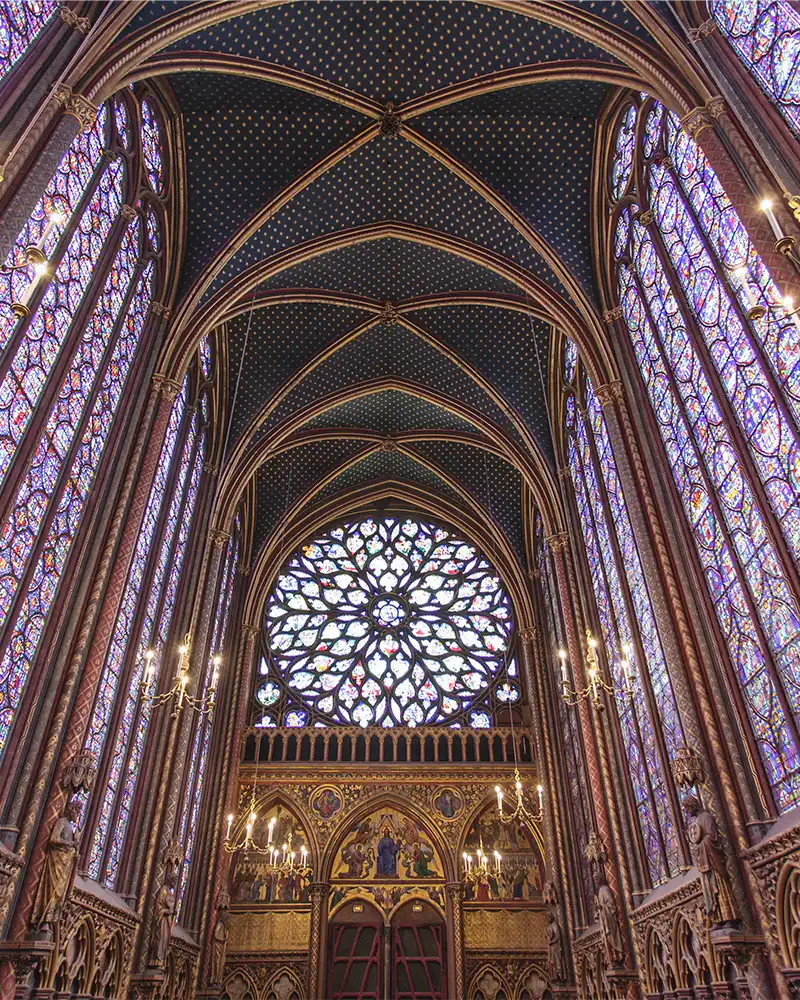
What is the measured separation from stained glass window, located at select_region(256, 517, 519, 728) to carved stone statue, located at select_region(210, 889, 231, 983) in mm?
5139

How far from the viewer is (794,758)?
29.2 ft

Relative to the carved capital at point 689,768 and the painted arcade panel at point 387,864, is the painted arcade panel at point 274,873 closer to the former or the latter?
the painted arcade panel at point 387,864

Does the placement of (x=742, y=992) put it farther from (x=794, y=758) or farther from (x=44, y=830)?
(x=44, y=830)

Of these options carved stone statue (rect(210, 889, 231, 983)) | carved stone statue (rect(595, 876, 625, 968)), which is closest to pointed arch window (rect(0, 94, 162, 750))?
carved stone statue (rect(595, 876, 625, 968))

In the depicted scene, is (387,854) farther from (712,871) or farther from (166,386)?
(166,386)

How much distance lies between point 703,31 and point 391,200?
7.50 m

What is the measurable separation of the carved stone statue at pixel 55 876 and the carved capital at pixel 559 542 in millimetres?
12193

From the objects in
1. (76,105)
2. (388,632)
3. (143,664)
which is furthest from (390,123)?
(388,632)

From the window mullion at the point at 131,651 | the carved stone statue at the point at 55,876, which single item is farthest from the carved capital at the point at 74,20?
the carved stone statue at the point at 55,876

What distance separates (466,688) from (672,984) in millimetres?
11434

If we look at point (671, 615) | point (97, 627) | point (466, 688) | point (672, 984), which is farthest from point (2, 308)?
point (466, 688)

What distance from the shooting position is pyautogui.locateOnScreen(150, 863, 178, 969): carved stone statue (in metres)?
13.4

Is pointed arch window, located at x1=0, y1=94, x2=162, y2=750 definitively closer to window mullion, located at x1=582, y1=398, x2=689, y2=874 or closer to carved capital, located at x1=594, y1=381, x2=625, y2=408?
carved capital, located at x1=594, y1=381, x2=625, y2=408

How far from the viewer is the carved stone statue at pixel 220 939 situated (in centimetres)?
1748
